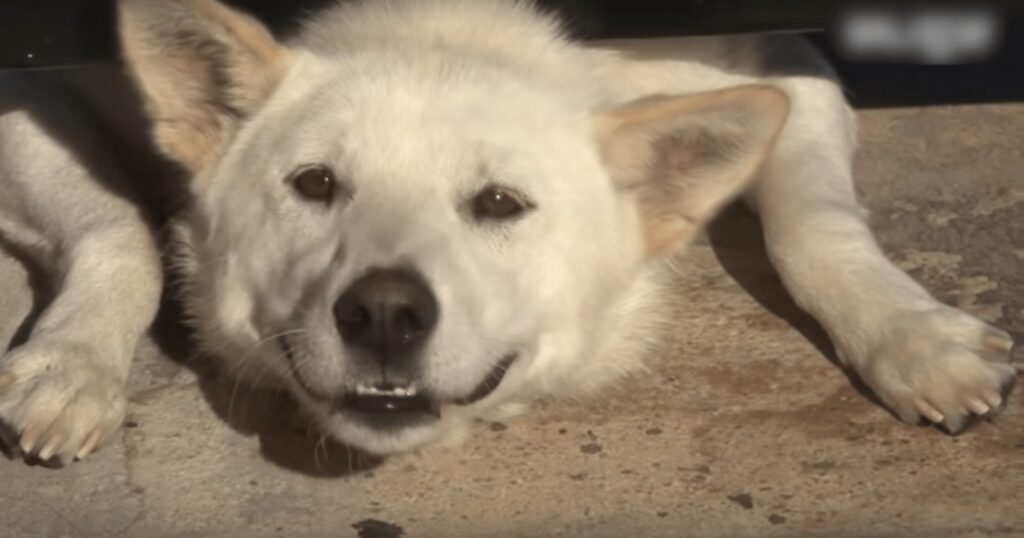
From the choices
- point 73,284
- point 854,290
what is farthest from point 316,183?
point 854,290

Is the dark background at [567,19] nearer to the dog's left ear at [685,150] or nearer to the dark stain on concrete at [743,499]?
the dog's left ear at [685,150]

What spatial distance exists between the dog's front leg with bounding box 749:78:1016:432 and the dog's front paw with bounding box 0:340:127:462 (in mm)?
1733

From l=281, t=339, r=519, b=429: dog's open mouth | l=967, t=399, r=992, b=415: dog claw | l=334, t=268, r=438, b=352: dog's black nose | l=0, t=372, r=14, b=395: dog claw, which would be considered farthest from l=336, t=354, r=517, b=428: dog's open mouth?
l=967, t=399, r=992, b=415: dog claw

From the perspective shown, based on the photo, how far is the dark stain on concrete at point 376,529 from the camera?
4105 mm

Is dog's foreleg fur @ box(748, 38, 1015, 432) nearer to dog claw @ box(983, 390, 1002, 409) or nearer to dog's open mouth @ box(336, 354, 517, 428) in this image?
dog claw @ box(983, 390, 1002, 409)

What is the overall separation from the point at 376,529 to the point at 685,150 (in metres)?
1.20

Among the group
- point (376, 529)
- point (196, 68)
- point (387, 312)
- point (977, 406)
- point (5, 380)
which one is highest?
point (196, 68)

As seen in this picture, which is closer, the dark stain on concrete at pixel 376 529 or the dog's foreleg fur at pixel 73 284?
the dark stain on concrete at pixel 376 529

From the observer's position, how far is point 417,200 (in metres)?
4.21

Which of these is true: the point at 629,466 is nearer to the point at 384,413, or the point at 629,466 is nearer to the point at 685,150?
the point at 384,413

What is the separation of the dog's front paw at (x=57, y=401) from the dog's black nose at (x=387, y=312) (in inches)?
28.6

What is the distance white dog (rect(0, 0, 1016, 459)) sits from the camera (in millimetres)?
4129

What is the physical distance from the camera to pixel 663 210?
185 inches

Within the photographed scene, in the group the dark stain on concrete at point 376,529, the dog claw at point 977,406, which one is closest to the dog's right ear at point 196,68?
the dark stain on concrete at point 376,529
